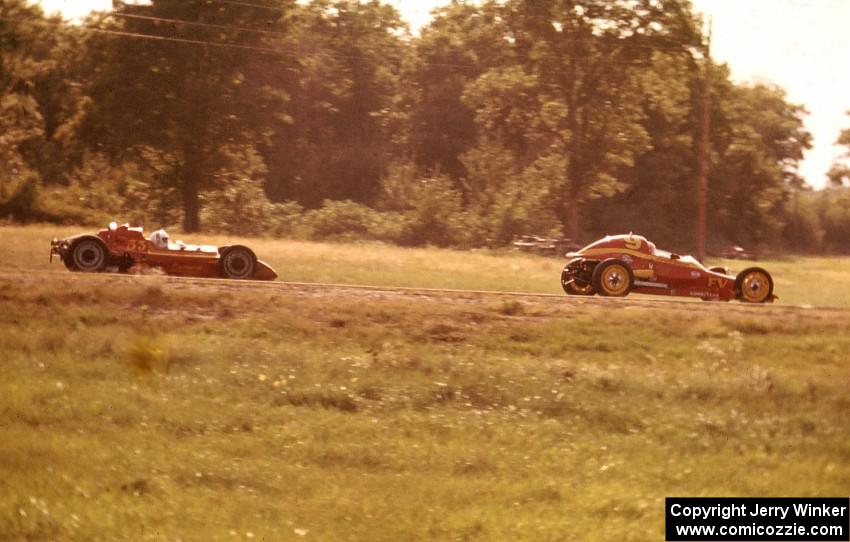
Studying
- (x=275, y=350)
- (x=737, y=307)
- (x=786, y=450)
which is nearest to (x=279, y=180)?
(x=737, y=307)

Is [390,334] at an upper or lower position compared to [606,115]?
lower

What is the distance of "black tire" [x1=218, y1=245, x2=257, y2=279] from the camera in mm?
21969

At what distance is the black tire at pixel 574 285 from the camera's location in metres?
23.0

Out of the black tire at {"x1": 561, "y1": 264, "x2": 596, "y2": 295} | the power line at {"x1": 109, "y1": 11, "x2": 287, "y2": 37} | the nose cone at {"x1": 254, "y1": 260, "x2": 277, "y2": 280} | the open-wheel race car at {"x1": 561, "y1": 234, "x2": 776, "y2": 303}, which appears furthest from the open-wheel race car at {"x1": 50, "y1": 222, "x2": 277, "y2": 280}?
the power line at {"x1": 109, "y1": 11, "x2": 287, "y2": 37}

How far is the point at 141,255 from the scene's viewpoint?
843 inches

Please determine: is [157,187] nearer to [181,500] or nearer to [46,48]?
[46,48]

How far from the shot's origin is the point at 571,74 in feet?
156

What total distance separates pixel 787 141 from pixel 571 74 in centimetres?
3607

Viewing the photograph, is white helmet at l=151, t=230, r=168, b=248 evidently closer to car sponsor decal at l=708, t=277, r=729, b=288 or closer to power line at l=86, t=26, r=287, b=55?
car sponsor decal at l=708, t=277, r=729, b=288

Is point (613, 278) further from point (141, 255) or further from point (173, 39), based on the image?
point (173, 39)

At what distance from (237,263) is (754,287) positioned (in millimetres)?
10634

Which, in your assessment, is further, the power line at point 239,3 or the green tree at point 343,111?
the green tree at point 343,111

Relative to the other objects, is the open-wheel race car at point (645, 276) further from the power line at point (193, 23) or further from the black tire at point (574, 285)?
the power line at point (193, 23)

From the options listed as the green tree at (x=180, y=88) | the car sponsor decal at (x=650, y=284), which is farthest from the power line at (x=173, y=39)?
the car sponsor decal at (x=650, y=284)
